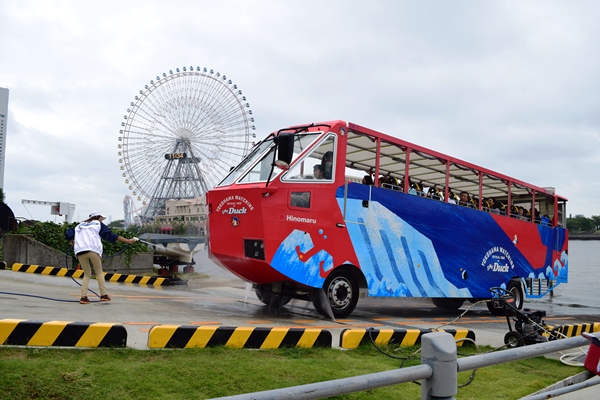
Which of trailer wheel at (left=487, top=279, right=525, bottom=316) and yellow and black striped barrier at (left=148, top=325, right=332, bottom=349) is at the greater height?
yellow and black striped barrier at (left=148, top=325, right=332, bottom=349)

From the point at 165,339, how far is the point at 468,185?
10.4 meters

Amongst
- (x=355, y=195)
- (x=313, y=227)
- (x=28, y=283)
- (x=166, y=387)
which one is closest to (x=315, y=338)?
(x=166, y=387)

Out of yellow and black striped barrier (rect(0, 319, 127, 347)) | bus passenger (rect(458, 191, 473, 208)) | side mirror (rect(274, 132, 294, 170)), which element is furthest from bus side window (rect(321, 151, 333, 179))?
yellow and black striped barrier (rect(0, 319, 127, 347))

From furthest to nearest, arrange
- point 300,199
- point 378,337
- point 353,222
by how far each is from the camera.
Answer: point 353,222 → point 300,199 → point 378,337

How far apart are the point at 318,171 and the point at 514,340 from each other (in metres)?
4.02

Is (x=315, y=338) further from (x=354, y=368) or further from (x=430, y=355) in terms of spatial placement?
(x=430, y=355)

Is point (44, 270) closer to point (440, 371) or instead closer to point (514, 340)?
point (514, 340)

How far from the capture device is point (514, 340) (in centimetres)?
750

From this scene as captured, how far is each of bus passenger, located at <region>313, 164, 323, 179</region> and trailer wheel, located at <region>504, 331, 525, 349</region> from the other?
3.86 meters

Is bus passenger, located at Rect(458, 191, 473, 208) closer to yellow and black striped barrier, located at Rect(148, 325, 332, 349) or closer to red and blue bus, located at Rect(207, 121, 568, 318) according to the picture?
red and blue bus, located at Rect(207, 121, 568, 318)

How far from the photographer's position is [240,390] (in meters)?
4.57

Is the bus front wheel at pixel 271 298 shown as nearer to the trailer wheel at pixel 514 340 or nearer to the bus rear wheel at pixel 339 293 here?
the bus rear wheel at pixel 339 293

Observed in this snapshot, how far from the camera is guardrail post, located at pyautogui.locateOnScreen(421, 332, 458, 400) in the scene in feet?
8.84

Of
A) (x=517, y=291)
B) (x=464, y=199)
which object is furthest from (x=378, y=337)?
(x=517, y=291)
